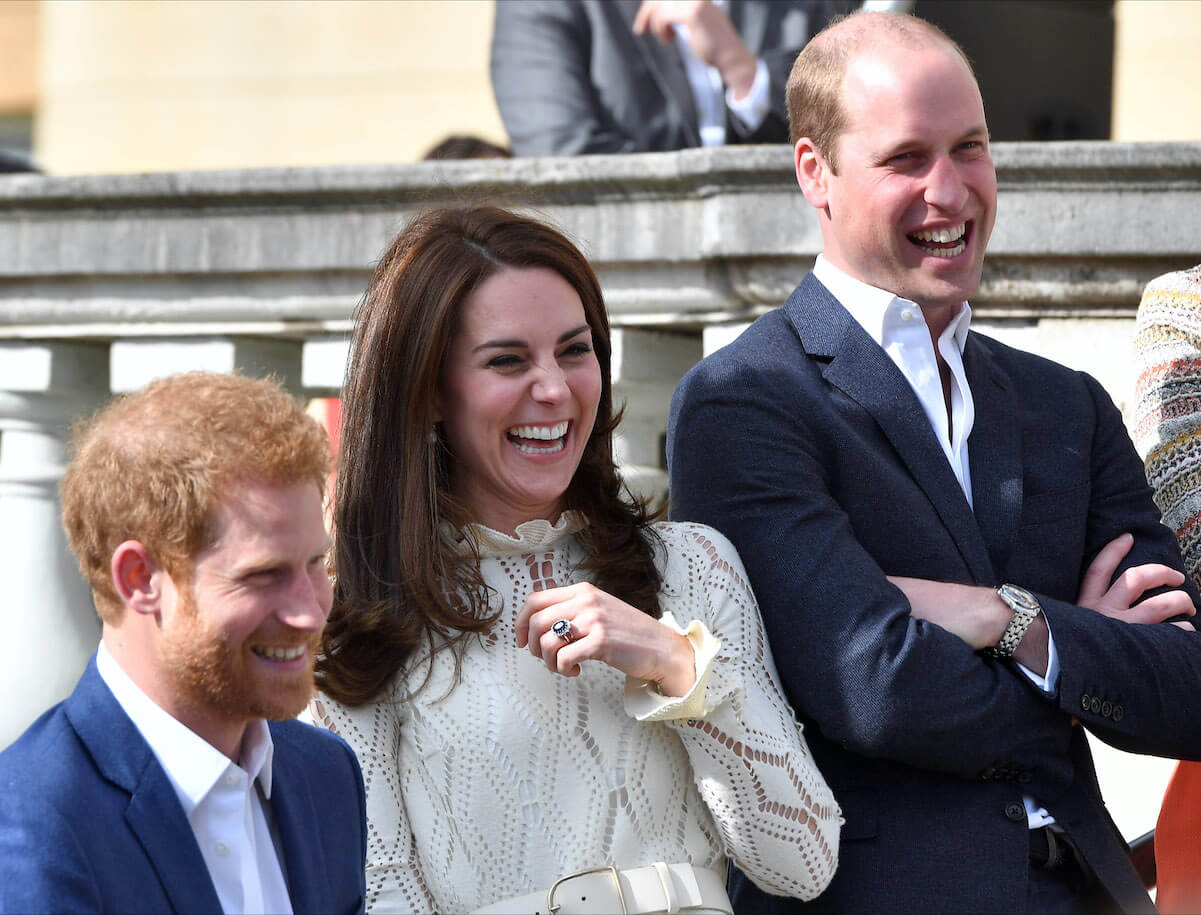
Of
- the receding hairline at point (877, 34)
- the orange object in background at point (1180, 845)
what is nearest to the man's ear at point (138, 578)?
the receding hairline at point (877, 34)

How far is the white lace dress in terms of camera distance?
2457 millimetres

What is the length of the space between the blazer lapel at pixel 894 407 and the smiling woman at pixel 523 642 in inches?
13.2

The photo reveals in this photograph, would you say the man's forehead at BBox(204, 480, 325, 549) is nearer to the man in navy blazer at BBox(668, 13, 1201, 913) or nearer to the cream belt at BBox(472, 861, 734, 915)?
the cream belt at BBox(472, 861, 734, 915)

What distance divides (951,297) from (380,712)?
→ 3.80 ft

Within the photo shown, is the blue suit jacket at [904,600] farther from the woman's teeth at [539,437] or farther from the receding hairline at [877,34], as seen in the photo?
the receding hairline at [877,34]

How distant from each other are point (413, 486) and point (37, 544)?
1.62 metres

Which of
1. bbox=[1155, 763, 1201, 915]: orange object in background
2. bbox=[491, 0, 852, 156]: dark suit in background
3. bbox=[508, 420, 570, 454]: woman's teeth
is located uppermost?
bbox=[491, 0, 852, 156]: dark suit in background

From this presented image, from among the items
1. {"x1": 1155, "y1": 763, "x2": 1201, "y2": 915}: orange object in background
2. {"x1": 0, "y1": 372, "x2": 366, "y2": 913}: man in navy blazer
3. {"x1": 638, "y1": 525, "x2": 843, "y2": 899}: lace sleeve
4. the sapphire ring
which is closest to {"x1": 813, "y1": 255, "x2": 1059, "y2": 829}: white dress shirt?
{"x1": 638, "y1": 525, "x2": 843, "y2": 899}: lace sleeve

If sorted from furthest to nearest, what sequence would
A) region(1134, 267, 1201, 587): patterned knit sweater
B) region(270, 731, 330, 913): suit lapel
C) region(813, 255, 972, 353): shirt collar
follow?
region(1134, 267, 1201, 587): patterned knit sweater < region(813, 255, 972, 353): shirt collar < region(270, 731, 330, 913): suit lapel

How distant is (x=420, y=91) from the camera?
9.38m

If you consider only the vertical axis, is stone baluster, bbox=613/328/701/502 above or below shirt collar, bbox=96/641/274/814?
above

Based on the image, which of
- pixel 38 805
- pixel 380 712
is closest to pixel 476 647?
pixel 380 712

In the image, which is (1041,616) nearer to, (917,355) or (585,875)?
(917,355)

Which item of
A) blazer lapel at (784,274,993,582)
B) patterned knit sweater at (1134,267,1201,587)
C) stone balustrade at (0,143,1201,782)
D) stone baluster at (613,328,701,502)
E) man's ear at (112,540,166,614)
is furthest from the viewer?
stone baluster at (613,328,701,502)
